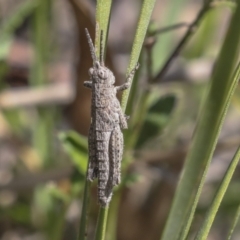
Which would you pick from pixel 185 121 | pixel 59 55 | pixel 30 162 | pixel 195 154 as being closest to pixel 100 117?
pixel 195 154

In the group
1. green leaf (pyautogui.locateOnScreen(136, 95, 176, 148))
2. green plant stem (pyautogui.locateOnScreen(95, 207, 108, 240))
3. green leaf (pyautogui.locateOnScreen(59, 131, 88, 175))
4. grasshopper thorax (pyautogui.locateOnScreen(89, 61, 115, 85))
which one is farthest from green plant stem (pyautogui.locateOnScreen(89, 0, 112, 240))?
green leaf (pyautogui.locateOnScreen(136, 95, 176, 148))

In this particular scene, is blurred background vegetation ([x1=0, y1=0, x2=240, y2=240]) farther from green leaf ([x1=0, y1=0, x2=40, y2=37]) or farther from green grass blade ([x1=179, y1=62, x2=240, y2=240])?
green grass blade ([x1=179, y1=62, x2=240, y2=240])

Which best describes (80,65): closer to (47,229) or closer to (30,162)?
(30,162)

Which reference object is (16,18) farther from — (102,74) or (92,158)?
(92,158)

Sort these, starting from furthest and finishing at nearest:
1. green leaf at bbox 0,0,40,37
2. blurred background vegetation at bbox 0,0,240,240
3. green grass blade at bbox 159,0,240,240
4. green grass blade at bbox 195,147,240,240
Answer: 1. green leaf at bbox 0,0,40,37
2. blurred background vegetation at bbox 0,0,240,240
3. green grass blade at bbox 159,0,240,240
4. green grass blade at bbox 195,147,240,240

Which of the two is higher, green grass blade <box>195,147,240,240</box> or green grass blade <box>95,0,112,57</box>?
green grass blade <box>95,0,112,57</box>

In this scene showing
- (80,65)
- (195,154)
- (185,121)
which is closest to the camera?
(195,154)

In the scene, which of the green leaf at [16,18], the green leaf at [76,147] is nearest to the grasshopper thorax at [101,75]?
the green leaf at [76,147]

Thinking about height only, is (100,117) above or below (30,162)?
below
